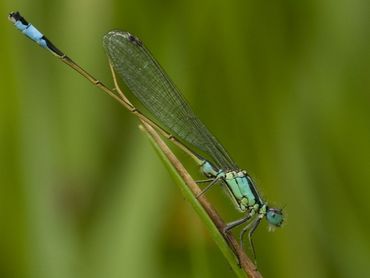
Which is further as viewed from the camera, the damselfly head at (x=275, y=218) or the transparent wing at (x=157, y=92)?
the transparent wing at (x=157, y=92)

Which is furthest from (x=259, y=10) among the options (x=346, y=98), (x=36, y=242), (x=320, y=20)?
(x=36, y=242)

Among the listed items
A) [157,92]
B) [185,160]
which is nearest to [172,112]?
Answer: [157,92]

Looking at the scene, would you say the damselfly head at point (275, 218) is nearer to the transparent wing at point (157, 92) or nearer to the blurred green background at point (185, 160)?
the blurred green background at point (185, 160)

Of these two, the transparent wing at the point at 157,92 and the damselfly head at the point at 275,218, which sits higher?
the transparent wing at the point at 157,92

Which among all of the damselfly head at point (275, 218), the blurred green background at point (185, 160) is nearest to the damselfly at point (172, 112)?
the damselfly head at point (275, 218)

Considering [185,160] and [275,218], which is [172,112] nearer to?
[185,160]

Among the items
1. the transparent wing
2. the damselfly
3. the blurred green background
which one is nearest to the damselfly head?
the damselfly

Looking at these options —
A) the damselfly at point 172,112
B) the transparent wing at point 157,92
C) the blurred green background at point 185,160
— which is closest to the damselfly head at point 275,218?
the damselfly at point 172,112

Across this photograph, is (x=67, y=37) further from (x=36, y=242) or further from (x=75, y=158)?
(x=36, y=242)
